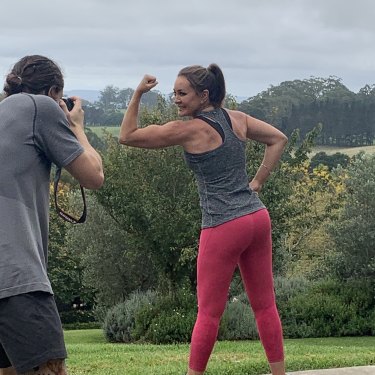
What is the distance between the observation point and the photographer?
2.82 m

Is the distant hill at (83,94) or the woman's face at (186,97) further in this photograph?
the woman's face at (186,97)

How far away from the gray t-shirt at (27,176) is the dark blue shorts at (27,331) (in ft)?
0.15

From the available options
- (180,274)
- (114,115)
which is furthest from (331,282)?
(114,115)

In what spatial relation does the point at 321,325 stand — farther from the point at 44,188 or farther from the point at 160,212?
the point at 44,188

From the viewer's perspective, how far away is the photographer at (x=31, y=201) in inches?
111

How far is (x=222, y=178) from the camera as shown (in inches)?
172

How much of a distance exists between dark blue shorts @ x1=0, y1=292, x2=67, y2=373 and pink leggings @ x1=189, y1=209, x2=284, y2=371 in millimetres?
1617

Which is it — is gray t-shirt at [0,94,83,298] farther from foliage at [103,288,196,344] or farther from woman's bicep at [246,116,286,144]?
foliage at [103,288,196,344]

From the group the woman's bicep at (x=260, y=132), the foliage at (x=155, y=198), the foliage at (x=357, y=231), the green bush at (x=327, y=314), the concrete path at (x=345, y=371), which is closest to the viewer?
the woman's bicep at (x=260, y=132)

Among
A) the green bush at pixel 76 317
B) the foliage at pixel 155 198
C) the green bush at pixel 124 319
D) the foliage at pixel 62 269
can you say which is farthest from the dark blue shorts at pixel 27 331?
the green bush at pixel 76 317

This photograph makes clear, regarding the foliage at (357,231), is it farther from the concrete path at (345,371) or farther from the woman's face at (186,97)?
the woman's face at (186,97)

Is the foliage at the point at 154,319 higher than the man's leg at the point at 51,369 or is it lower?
lower

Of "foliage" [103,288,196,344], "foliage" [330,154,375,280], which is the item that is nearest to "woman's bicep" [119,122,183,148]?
"foliage" [103,288,196,344]

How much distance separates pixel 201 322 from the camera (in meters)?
4.40
